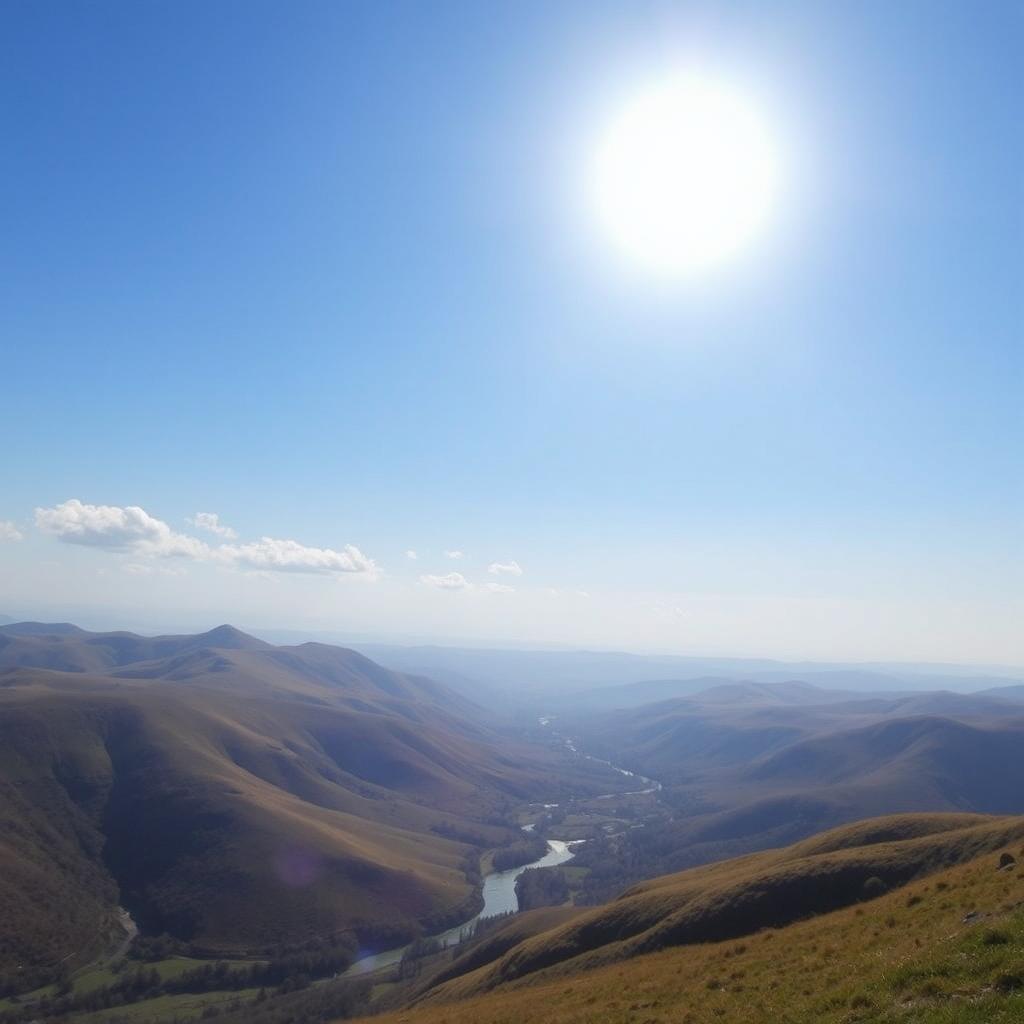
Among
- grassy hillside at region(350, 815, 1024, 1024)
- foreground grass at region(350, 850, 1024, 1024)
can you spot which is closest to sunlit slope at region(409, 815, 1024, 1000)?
grassy hillside at region(350, 815, 1024, 1024)

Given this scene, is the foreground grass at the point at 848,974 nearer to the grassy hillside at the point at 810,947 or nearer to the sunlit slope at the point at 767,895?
the grassy hillside at the point at 810,947

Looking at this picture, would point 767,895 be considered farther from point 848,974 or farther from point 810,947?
point 848,974

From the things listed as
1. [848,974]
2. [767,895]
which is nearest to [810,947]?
[848,974]

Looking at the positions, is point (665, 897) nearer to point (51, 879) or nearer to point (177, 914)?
point (177, 914)

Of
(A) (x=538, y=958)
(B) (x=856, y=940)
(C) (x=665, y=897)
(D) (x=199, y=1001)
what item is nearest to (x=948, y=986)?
(B) (x=856, y=940)

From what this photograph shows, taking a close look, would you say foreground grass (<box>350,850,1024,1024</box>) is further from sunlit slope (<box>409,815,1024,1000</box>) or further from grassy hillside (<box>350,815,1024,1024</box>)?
sunlit slope (<box>409,815,1024,1000</box>)

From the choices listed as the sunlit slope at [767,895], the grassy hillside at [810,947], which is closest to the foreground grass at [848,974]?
the grassy hillside at [810,947]

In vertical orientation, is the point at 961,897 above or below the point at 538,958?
above
